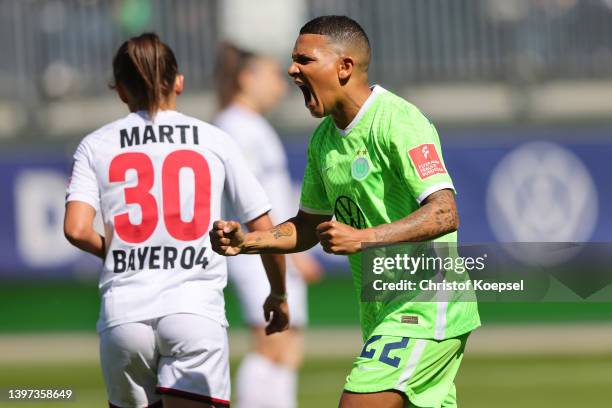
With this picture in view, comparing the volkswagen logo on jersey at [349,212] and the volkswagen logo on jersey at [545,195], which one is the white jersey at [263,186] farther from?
the volkswagen logo on jersey at [545,195]

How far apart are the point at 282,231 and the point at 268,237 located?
0.44 feet

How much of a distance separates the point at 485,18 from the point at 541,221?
3.68m

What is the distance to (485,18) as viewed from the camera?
15.1 metres

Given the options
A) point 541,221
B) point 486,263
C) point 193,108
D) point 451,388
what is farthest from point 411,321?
point 193,108

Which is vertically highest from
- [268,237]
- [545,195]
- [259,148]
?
[259,148]

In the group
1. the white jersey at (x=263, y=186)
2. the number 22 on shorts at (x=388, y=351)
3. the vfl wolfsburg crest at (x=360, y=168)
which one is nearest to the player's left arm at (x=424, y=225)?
the vfl wolfsburg crest at (x=360, y=168)

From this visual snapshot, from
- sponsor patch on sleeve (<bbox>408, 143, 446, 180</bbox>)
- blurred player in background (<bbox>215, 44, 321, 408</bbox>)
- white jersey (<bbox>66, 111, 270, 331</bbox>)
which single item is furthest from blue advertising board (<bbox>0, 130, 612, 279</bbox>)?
sponsor patch on sleeve (<bbox>408, 143, 446, 180</bbox>)

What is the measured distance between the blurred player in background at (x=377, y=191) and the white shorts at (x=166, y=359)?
1.73 feet

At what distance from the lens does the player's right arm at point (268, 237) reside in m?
4.41

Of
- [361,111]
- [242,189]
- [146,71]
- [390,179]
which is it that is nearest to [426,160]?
[390,179]

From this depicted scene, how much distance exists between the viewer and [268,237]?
479 centimetres

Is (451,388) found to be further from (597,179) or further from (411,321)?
(597,179)

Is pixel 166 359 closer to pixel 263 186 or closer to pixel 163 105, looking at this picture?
pixel 163 105

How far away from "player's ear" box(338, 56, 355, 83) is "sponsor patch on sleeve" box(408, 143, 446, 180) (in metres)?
0.44
